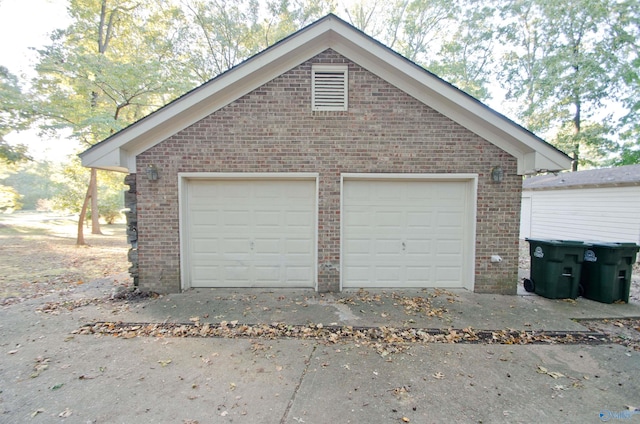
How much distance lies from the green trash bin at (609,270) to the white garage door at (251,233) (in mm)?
5557

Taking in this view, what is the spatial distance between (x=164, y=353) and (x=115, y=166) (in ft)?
12.6

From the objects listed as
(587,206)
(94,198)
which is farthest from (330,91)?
(94,198)

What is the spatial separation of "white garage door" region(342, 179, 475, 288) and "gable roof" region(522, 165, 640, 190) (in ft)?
31.1

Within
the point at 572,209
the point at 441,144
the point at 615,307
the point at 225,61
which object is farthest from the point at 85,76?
the point at 572,209

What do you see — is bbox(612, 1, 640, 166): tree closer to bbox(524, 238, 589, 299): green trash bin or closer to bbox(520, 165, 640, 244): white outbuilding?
bbox(520, 165, 640, 244): white outbuilding

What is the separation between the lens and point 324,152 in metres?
5.86

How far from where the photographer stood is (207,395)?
295 centimetres

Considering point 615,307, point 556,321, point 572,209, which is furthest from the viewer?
point 572,209

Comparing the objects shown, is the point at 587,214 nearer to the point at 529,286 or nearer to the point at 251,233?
the point at 529,286

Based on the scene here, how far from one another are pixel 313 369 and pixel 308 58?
559 centimetres

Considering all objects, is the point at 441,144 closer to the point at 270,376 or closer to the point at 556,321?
the point at 556,321

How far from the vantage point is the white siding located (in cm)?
1069

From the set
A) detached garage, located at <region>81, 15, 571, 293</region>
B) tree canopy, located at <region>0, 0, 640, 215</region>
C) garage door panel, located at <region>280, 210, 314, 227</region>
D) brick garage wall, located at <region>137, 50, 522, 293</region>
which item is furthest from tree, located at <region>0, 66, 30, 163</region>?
garage door panel, located at <region>280, 210, 314, 227</region>

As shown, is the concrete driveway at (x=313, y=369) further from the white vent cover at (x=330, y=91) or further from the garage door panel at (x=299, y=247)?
the white vent cover at (x=330, y=91)
